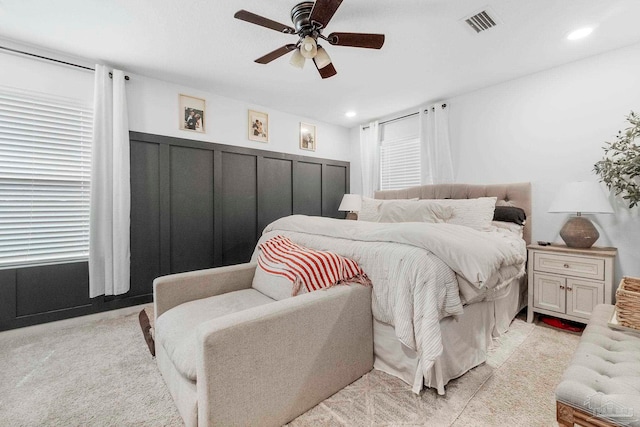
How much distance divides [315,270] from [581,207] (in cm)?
235

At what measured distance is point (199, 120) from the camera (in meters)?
3.39

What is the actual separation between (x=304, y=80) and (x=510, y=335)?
323 centimetres

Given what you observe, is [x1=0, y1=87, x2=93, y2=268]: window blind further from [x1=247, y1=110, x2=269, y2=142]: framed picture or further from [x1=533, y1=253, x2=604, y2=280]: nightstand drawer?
[x1=533, y1=253, x2=604, y2=280]: nightstand drawer

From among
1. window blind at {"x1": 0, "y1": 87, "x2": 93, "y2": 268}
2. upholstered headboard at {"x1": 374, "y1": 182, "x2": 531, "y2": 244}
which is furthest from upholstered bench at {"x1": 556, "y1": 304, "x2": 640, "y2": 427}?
window blind at {"x1": 0, "y1": 87, "x2": 93, "y2": 268}

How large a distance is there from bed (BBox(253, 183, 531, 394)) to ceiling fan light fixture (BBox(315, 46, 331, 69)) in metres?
1.27

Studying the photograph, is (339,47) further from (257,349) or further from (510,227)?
(257,349)

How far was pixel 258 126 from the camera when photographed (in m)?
3.92

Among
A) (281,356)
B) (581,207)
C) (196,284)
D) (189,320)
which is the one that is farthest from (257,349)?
(581,207)

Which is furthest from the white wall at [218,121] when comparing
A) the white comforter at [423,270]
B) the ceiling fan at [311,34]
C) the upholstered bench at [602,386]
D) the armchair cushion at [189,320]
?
the upholstered bench at [602,386]

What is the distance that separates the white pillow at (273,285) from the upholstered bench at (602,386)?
1.20 metres

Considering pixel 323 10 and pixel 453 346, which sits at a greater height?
pixel 323 10

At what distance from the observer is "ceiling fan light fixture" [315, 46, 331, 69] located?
1.99 meters

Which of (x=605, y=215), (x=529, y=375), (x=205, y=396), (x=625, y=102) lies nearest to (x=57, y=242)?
(x=205, y=396)

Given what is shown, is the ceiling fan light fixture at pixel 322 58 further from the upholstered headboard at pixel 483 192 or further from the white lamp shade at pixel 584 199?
the white lamp shade at pixel 584 199
